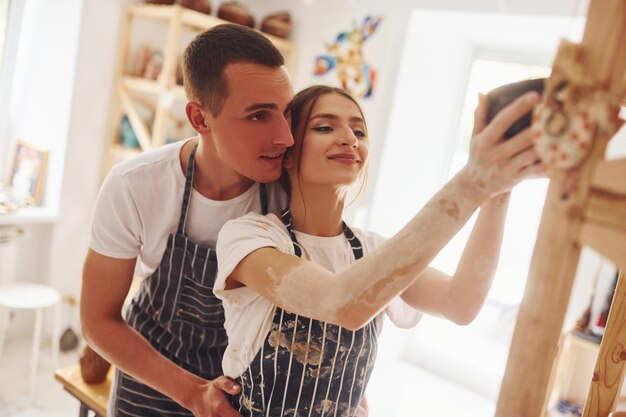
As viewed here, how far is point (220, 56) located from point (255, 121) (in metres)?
0.17

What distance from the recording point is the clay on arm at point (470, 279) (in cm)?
83

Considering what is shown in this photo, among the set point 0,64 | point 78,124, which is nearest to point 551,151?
point 78,124

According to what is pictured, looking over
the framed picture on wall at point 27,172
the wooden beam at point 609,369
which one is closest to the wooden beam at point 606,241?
the wooden beam at point 609,369

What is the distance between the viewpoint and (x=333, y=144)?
3.37 ft

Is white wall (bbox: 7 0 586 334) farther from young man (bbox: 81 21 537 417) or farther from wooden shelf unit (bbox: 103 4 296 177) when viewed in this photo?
young man (bbox: 81 21 537 417)

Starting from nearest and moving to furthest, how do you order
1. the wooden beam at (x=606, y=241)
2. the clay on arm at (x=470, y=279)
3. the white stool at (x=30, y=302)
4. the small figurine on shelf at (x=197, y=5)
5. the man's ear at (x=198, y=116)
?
1. the wooden beam at (x=606, y=241)
2. the clay on arm at (x=470, y=279)
3. the man's ear at (x=198, y=116)
4. the white stool at (x=30, y=302)
5. the small figurine on shelf at (x=197, y=5)

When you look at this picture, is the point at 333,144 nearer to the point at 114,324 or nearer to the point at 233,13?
the point at 114,324

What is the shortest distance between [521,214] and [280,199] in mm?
2283

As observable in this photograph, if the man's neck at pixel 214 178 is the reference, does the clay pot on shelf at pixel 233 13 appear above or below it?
above

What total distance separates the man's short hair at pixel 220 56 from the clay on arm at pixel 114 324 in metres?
0.43

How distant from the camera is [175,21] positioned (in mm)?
2803

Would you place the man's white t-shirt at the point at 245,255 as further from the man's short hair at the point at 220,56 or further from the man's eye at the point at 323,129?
the man's short hair at the point at 220,56

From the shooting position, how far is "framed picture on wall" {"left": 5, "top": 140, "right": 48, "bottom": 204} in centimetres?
295

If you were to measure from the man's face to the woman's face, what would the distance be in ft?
0.19
